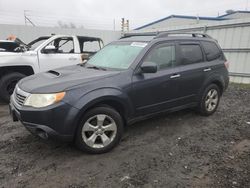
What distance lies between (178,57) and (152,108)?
1.12m

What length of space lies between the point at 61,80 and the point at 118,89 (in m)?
0.83

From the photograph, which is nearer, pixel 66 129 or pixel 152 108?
pixel 66 129

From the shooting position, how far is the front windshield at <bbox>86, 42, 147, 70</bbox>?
3846 millimetres

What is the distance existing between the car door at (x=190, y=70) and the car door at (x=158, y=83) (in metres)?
0.17

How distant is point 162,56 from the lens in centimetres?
410

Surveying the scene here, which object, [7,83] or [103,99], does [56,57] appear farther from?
[103,99]

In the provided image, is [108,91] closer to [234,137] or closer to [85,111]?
[85,111]

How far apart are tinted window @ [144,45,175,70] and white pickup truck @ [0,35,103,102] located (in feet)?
11.2

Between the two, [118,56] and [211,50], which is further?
[211,50]

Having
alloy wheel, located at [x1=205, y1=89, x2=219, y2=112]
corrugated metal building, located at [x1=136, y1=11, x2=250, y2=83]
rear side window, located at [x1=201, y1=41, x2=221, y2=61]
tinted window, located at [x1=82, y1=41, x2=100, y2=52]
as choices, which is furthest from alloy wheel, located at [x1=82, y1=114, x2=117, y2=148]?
corrugated metal building, located at [x1=136, y1=11, x2=250, y2=83]

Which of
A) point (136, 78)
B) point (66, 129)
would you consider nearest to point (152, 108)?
point (136, 78)

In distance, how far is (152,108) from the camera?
3.95 meters

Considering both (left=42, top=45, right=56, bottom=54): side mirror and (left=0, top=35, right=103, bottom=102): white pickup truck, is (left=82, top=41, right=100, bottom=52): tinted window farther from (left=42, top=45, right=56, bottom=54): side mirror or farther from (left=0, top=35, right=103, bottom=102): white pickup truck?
(left=42, top=45, right=56, bottom=54): side mirror

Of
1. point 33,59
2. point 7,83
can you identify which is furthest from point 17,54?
point 7,83
